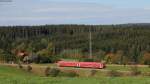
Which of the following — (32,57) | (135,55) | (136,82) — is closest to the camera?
(136,82)

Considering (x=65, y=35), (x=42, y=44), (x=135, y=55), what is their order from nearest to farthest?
(x=135, y=55)
(x=42, y=44)
(x=65, y=35)

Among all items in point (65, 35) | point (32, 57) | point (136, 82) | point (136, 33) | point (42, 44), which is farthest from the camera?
point (65, 35)

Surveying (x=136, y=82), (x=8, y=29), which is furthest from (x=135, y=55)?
(x=136, y=82)

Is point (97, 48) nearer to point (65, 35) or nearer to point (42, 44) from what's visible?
point (42, 44)

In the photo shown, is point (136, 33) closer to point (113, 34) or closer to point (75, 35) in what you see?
point (113, 34)

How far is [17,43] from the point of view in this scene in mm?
127062

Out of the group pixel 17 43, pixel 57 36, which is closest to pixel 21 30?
pixel 57 36

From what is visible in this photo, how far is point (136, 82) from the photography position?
32.4 feet

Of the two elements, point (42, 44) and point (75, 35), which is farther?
point (75, 35)

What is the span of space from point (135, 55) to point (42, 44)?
34.7 metres

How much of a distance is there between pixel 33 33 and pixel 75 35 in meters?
15.0

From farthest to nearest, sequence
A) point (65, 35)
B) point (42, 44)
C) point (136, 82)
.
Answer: point (65, 35) → point (42, 44) → point (136, 82)

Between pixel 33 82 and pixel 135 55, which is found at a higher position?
pixel 33 82

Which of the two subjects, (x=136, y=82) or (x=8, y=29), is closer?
(x=136, y=82)
